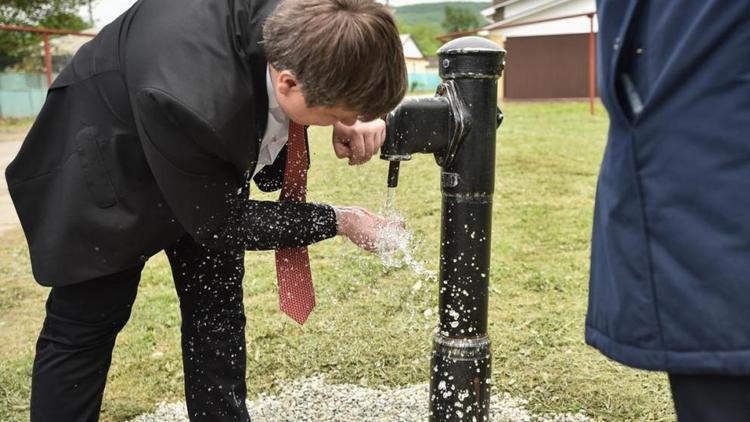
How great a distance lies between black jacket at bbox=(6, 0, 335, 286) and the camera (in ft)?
5.58

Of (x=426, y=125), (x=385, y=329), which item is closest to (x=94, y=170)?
(x=426, y=125)

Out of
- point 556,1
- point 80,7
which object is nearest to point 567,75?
point 556,1

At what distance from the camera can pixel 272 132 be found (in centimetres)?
198

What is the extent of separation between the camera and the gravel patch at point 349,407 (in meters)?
2.76

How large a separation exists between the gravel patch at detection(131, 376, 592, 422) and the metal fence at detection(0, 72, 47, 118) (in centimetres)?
1597

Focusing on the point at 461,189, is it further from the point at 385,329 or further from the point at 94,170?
the point at 385,329

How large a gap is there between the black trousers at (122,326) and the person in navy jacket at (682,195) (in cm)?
130

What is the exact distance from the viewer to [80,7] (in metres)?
27.4

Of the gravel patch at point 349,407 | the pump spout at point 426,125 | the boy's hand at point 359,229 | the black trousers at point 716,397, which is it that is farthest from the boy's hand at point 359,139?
the gravel patch at point 349,407

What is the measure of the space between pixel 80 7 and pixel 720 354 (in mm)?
29011

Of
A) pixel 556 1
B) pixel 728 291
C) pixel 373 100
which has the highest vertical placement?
pixel 373 100

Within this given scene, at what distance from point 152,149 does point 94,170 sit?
0.77ft

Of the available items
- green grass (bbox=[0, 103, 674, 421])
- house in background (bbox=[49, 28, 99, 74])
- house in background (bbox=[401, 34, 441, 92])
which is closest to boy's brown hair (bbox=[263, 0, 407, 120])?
green grass (bbox=[0, 103, 674, 421])

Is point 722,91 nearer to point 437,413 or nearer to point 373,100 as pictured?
point 373,100
